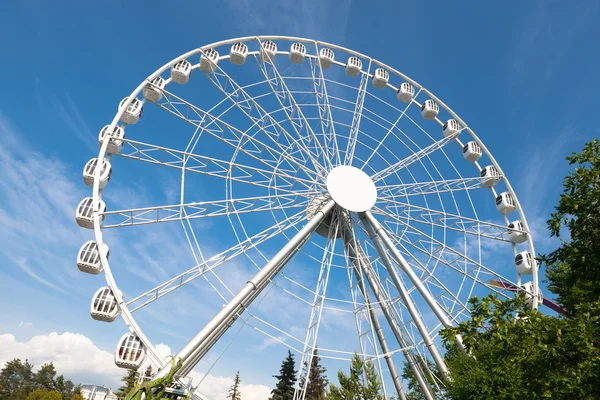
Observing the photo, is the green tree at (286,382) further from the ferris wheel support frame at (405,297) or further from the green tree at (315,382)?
the ferris wheel support frame at (405,297)

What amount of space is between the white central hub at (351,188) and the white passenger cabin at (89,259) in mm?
9399

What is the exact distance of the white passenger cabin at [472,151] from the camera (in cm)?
2161

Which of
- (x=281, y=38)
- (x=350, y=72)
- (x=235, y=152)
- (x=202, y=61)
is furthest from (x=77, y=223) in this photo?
(x=350, y=72)

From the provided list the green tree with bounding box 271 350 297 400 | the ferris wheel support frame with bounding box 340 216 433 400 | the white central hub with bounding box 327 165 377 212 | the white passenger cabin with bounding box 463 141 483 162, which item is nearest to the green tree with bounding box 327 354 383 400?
the ferris wheel support frame with bounding box 340 216 433 400

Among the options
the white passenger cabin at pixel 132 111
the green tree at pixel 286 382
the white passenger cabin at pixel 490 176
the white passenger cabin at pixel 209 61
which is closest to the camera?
the white passenger cabin at pixel 132 111

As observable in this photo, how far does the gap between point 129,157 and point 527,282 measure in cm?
1789

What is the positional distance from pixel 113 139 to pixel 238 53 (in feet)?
25.1

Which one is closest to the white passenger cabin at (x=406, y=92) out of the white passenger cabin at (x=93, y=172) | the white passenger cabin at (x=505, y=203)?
the white passenger cabin at (x=505, y=203)

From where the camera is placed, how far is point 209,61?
61.3ft

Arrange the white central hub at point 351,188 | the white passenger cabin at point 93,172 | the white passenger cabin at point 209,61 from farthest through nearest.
Answer: the white passenger cabin at point 209,61, the white central hub at point 351,188, the white passenger cabin at point 93,172

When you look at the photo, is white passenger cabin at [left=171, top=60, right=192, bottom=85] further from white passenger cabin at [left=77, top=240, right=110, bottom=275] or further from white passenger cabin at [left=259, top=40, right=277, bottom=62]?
white passenger cabin at [left=77, top=240, right=110, bottom=275]

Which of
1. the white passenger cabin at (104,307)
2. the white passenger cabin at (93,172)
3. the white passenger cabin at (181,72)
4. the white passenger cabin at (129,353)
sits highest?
the white passenger cabin at (181,72)

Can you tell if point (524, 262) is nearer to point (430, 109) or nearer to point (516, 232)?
point (516, 232)

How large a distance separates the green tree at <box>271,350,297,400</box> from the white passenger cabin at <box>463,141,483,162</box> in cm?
2936
